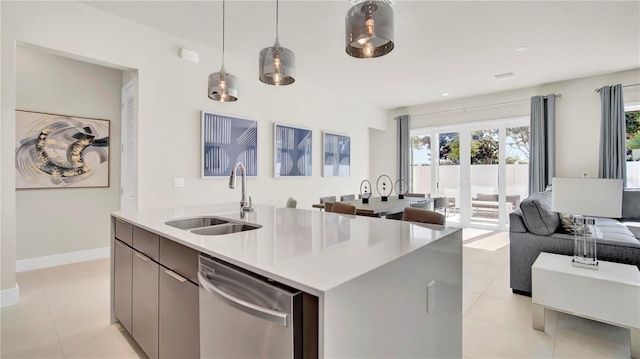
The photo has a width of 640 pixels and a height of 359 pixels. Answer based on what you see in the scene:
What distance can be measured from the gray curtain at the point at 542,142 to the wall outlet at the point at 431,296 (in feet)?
17.9

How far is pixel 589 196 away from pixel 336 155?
427cm

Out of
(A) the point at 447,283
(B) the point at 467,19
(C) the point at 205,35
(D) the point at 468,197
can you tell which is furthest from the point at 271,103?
(D) the point at 468,197

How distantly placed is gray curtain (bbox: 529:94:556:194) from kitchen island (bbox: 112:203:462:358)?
5.14 meters

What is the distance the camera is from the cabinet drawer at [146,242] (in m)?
1.66

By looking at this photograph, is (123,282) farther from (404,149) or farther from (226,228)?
(404,149)

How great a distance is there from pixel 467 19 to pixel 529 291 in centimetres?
285

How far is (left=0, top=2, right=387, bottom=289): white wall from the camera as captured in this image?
2.65 m

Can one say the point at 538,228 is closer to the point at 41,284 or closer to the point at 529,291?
the point at 529,291

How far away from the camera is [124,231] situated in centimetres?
210

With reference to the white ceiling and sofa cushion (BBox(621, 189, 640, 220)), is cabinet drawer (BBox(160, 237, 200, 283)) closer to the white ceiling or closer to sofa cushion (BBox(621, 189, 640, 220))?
the white ceiling

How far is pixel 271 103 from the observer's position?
4.79 m

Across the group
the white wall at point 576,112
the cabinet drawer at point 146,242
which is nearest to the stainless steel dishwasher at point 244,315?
the cabinet drawer at point 146,242

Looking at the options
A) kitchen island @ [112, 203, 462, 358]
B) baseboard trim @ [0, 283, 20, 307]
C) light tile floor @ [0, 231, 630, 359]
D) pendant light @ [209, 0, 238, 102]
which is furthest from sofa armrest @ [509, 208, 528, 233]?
baseboard trim @ [0, 283, 20, 307]

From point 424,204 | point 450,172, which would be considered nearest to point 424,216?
point 424,204
